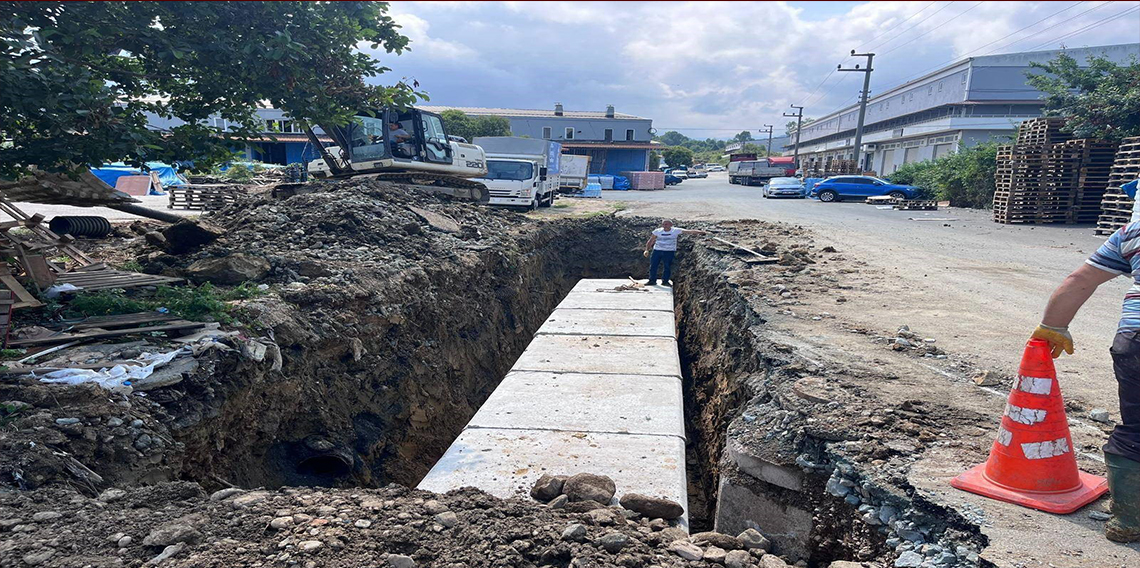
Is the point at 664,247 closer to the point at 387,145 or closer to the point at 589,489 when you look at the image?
the point at 387,145

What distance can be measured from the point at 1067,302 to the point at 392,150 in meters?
12.3

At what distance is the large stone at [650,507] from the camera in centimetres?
330

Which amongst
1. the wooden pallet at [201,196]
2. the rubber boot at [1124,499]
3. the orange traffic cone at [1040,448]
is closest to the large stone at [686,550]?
the orange traffic cone at [1040,448]

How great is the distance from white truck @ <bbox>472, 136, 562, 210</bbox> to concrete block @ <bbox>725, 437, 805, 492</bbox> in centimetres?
1483

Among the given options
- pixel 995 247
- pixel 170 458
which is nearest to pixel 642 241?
pixel 995 247

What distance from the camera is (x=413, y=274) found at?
6.88 meters

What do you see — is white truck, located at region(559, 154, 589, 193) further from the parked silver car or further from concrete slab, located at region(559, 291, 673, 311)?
concrete slab, located at region(559, 291, 673, 311)

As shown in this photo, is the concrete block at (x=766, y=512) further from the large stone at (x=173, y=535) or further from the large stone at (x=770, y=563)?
the large stone at (x=173, y=535)

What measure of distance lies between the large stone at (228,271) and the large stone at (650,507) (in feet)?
14.5

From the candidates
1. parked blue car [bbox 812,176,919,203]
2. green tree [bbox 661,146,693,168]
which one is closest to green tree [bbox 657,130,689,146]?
green tree [bbox 661,146,693,168]

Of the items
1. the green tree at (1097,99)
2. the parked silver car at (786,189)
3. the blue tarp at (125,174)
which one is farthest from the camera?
the parked silver car at (786,189)

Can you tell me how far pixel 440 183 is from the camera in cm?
1485

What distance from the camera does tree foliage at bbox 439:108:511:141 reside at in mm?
42344

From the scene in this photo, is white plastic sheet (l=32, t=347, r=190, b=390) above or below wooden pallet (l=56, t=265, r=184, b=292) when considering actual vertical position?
below
